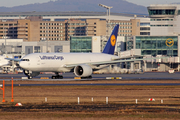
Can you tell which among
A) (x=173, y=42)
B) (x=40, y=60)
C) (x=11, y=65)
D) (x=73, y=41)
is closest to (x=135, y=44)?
(x=173, y=42)

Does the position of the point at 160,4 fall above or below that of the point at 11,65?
above

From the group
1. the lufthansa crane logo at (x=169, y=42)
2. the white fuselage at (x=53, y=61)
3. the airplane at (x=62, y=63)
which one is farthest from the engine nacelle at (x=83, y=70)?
the lufthansa crane logo at (x=169, y=42)

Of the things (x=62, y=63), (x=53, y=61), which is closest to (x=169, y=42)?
(x=62, y=63)

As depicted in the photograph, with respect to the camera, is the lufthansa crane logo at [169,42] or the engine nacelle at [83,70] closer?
the engine nacelle at [83,70]

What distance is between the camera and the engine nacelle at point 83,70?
222 feet

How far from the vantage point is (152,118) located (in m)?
24.7

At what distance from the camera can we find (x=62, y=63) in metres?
69.2

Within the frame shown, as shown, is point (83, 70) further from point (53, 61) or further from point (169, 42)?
point (169, 42)

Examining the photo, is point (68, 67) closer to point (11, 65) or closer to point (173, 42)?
point (11, 65)

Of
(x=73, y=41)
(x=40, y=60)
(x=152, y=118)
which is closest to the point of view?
(x=152, y=118)

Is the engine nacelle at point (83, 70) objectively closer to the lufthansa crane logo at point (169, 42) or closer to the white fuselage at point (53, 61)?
the white fuselage at point (53, 61)

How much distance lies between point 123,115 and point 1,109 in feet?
31.1

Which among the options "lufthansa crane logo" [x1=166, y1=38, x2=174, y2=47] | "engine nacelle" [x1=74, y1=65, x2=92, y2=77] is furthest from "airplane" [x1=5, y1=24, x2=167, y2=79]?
"lufthansa crane logo" [x1=166, y1=38, x2=174, y2=47]

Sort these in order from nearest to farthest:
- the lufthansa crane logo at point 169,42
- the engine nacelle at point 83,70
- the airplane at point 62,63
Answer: the airplane at point 62,63 → the engine nacelle at point 83,70 → the lufthansa crane logo at point 169,42
